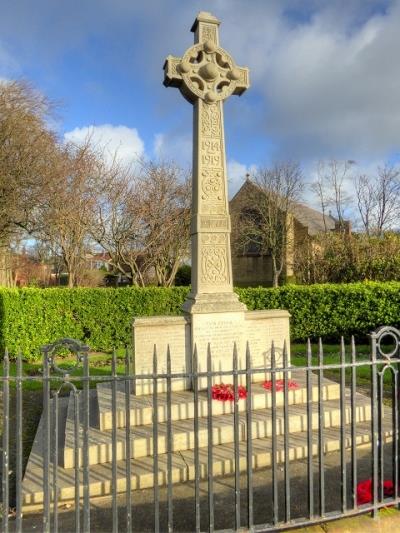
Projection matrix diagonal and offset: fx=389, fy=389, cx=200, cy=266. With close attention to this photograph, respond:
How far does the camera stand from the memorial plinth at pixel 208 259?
5629mm

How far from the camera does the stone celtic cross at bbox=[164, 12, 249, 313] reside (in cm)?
586

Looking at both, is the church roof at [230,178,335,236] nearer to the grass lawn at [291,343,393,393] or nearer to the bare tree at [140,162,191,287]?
the bare tree at [140,162,191,287]

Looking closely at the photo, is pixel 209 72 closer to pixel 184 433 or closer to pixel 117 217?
pixel 184 433

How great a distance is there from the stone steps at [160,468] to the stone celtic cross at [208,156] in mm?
2058

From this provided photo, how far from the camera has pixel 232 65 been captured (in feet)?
20.2

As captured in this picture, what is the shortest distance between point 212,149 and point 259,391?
3.65 metres

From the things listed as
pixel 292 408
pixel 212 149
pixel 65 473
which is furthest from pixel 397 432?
pixel 212 149

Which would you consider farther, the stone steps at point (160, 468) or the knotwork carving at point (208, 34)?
the knotwork carving at point (208, 34)

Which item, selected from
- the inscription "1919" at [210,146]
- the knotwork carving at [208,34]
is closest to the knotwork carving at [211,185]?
the inscription "1919" at [210,146]

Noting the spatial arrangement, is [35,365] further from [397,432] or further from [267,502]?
[397,432]

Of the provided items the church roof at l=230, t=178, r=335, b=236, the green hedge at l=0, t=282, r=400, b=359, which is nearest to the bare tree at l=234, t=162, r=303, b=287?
the church roof at l=230, t=178, r=335, b=236

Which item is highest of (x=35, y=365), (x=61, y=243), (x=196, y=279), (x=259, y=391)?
(x=61, y=243)

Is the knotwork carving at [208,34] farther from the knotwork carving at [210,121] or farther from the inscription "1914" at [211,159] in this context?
the inscription "1914" at [211,159]

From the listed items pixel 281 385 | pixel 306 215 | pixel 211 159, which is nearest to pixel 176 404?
pixel 281 385
